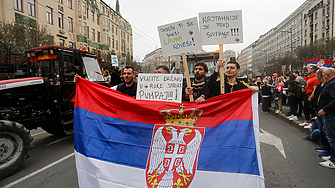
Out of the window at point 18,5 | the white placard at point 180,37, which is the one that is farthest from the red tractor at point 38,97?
the window at point 18,5

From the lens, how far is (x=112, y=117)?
3.34m

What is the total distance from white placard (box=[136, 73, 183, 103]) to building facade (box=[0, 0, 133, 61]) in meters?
17.5

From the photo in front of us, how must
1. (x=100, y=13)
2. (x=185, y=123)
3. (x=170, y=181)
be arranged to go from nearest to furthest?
(x=170, y=181) < (x=185, y=123) < (x=100, y=13)

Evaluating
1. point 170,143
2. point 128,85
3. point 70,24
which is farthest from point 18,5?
point 170,143

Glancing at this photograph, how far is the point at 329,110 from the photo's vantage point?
4012 millimetres

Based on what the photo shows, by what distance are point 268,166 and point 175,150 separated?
2443 mm

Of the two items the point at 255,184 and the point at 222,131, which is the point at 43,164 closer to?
the point at 222,131

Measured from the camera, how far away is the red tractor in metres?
4.09

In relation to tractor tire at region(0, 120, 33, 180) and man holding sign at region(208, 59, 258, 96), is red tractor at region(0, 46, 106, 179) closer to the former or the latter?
tractor tire at region(0, 120, 33, 180)

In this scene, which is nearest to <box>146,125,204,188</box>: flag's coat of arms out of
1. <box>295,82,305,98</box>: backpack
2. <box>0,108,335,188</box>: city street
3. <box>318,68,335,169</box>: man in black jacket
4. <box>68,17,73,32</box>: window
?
<box>0,108,335,188</box>: city street

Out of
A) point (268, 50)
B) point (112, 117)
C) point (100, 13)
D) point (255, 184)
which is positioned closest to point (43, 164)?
point (112, 117)

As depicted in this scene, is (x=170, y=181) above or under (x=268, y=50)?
under

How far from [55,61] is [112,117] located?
3.48 metres

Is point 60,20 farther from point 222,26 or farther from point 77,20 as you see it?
point 222,26
